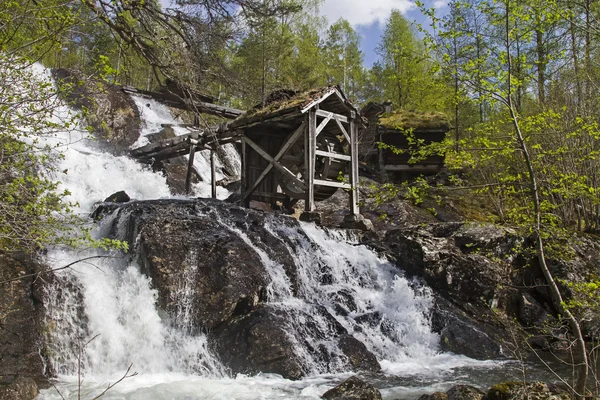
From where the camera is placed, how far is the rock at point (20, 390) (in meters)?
4.63

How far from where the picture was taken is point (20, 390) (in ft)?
15.6

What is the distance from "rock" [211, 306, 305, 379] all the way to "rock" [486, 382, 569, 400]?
7.93ft

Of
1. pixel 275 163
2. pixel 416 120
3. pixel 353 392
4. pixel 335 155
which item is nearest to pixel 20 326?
pixel 353 392

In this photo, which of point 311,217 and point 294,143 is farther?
point 294,143

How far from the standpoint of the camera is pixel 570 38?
1316cm

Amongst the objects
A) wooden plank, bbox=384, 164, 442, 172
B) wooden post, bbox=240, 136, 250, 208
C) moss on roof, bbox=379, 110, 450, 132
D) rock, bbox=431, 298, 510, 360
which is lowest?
rock, bbox=431, 298, 510, 360

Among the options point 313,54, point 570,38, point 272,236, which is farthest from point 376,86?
point 272,236

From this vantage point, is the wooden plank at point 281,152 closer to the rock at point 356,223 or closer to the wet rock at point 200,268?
the rock at point 356,223

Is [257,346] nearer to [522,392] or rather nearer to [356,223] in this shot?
[522,392]

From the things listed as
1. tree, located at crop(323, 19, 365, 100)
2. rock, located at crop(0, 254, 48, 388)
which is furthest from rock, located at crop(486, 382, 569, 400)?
tree, located at crop(323, 19, 365, 100)

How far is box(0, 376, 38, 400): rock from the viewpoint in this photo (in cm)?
463

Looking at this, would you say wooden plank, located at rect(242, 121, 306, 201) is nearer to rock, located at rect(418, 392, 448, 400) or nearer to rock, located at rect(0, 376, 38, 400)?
rock, located at rect(418, 392, 448, 400)

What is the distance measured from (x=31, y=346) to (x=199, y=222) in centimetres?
317

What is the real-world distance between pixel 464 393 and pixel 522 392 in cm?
59
